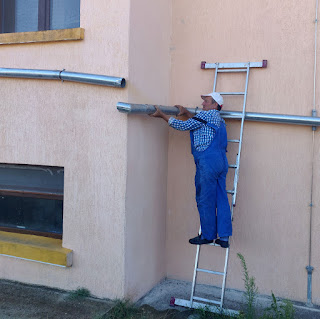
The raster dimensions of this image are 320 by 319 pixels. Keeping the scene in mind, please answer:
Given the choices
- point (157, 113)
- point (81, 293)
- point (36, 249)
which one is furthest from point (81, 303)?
point (157, 113)

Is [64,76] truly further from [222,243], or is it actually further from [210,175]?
[222,243]

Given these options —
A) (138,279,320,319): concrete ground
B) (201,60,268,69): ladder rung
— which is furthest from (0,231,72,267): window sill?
(201,60,268,69): ladder rung

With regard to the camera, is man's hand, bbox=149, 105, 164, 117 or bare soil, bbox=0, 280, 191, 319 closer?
bare soil, bbox=0, 280, 191, 319

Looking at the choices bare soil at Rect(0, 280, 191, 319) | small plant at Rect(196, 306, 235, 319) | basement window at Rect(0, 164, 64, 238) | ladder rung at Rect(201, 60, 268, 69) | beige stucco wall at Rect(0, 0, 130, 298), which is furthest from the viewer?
basement window at Rect(0, 164, 64, 238)

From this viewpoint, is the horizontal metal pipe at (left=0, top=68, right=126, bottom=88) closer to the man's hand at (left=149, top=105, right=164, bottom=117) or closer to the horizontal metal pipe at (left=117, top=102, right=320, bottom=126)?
the horizontal metal pipe at (left=117, top=102, right=320, bottom=126)

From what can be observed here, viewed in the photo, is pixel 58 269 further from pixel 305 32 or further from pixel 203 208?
pixel 305 32

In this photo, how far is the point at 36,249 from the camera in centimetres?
454

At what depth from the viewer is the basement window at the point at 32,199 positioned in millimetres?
4828

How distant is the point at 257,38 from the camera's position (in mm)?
4762

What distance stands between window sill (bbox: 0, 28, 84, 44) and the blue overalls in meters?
1.64

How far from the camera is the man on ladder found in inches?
170

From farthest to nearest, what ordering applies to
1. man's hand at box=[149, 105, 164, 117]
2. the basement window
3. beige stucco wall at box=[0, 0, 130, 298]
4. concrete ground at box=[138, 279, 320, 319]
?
the basement window, concrete ground at box=[138, 279, 320, 319], man's hand at box=[149, 105, 164, 117], beige stucco wall at box=[0, 0, 130, 298]

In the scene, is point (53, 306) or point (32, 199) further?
point (32, 199)

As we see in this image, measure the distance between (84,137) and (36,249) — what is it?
1298 millimetres
